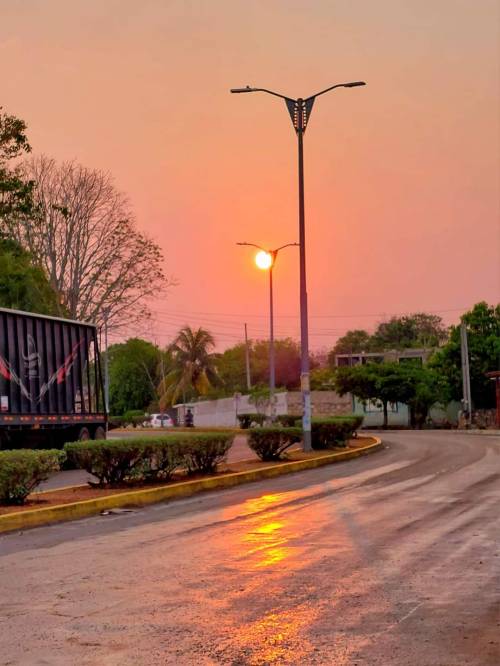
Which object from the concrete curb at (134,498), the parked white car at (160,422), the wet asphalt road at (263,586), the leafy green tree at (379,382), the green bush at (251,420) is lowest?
the parked white car at (160,422)

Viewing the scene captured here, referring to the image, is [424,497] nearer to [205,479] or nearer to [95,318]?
[205,479]

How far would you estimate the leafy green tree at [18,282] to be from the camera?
3853cm

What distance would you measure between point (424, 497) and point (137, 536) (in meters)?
5.53

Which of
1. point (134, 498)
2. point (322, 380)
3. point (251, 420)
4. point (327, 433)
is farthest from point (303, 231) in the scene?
point (322, 380)

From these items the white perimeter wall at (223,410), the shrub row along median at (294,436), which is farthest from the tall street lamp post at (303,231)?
the white perimeter wall at (223,410)

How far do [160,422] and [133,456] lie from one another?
5923 cm

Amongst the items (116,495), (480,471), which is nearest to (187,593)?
(116,495)

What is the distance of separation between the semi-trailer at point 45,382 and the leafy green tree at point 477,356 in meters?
38.8

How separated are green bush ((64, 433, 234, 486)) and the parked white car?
5489 centimetres

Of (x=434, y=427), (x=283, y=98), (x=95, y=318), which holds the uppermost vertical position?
(x=283, y=98)

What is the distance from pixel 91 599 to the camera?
779 cm

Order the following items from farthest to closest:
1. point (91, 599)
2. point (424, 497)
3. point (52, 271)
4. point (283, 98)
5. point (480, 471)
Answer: point (52, 271) → point (283, 98) → point (480, 471) → point (424, 497) → point (91, 599)

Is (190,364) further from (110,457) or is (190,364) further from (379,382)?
(110,457)

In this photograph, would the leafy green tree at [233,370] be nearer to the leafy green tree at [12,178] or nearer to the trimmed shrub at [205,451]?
the leafy green tree at [12,178]
